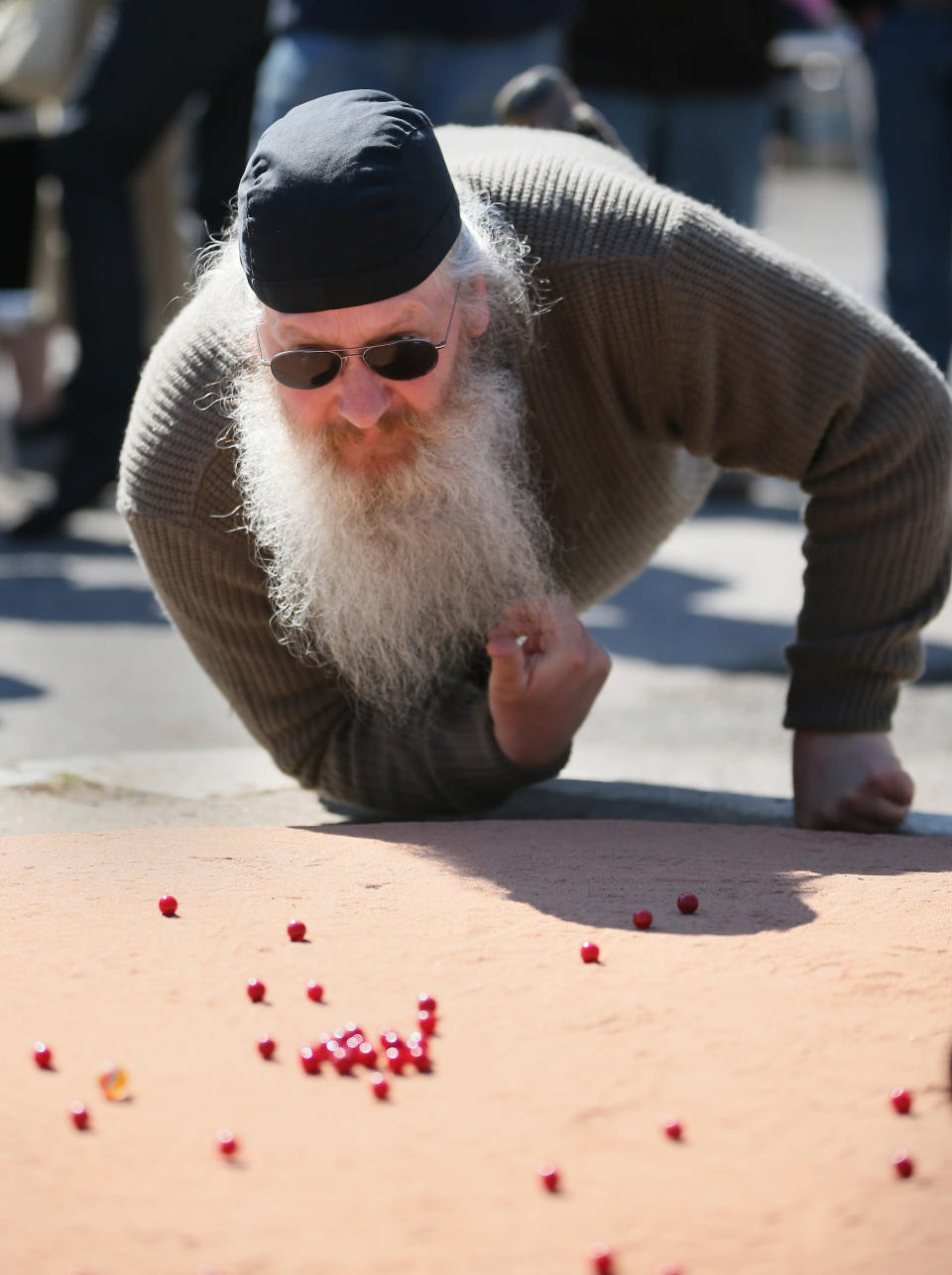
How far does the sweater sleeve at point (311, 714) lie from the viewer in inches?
126

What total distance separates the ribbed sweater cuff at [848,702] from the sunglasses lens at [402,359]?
3.09 ft

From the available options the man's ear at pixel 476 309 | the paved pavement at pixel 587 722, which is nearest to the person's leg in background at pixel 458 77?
the paved pavement at pixel 587 722

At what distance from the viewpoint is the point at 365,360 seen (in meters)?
2.91

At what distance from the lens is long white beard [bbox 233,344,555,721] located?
3.06m

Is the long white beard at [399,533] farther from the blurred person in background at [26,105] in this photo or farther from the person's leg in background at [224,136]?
the blurred person in background at [26,105]

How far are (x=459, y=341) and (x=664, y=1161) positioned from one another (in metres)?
1.58

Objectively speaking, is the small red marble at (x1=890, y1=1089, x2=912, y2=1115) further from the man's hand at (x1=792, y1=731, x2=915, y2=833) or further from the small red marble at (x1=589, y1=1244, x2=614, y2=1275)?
the man's hand at (x1=792, y1=731, x2=915, y2=833)

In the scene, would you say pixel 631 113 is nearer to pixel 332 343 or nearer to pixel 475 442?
pixel 475 442

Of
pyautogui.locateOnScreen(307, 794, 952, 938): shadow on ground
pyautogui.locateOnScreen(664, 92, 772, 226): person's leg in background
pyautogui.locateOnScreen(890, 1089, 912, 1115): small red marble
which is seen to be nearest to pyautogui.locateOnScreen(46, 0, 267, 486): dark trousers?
pyautogui.locateOnScreen(664, 92, 772, 226): person's leg in background

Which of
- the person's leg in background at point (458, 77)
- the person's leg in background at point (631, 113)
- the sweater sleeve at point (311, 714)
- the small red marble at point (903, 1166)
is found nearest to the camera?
the small red marble at point (903, 1166)

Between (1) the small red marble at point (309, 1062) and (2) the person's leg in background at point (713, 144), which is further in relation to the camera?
(2) the person's leg in background at point (713, 144)

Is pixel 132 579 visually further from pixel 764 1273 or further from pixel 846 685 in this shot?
pixel 764 1273

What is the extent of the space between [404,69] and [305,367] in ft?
8.78

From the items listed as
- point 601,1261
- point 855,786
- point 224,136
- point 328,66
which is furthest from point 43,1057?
point 224,136
